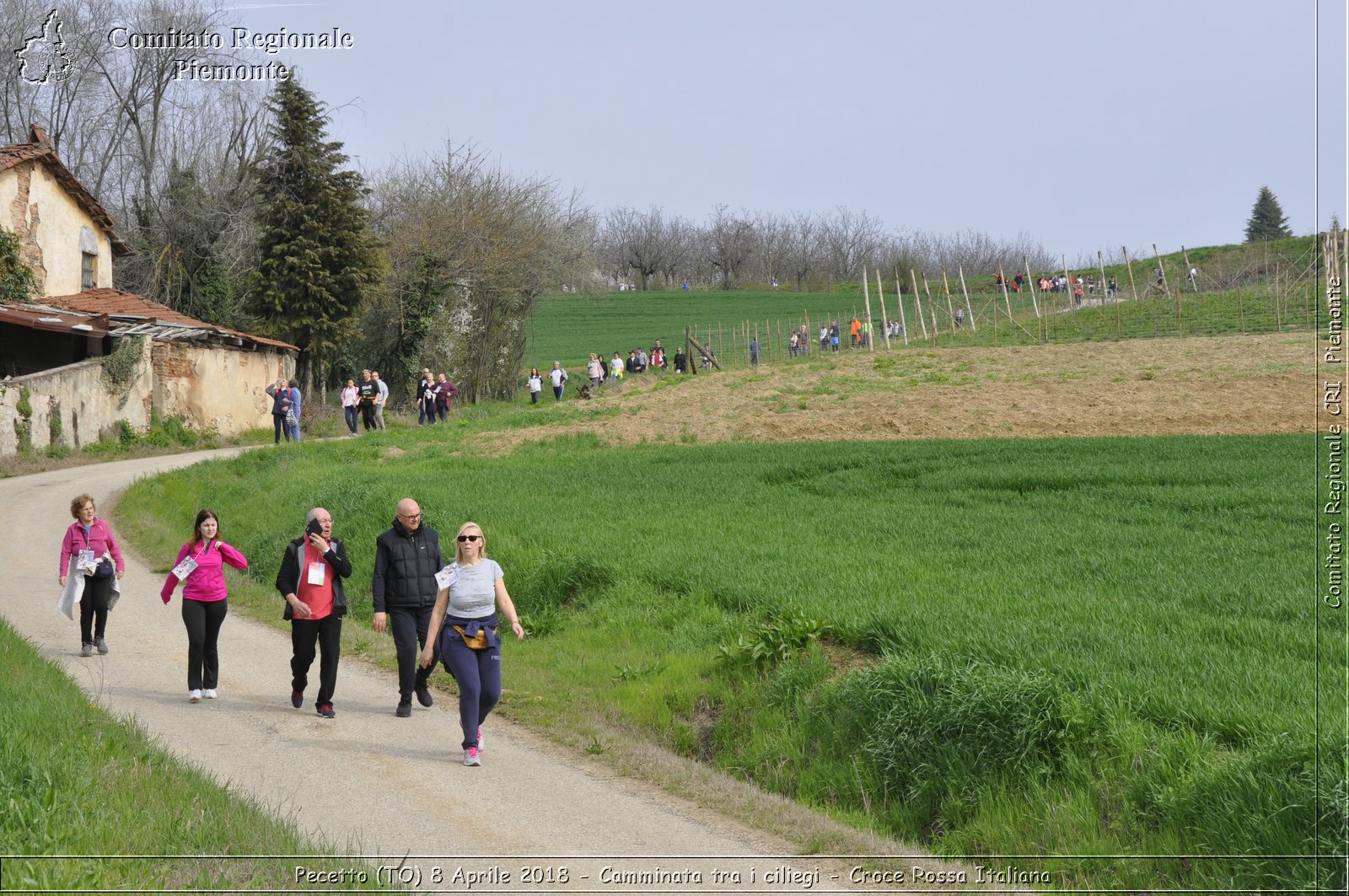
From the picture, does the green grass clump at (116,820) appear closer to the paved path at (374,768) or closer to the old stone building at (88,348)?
the paved path at (374,768)

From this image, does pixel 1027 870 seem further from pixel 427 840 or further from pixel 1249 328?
pixel 1249 328

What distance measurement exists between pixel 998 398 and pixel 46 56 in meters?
43.2

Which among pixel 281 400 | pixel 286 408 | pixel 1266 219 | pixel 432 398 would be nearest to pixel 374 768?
Answer: pixel 286 408

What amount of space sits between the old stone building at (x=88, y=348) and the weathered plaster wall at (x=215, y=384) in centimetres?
4

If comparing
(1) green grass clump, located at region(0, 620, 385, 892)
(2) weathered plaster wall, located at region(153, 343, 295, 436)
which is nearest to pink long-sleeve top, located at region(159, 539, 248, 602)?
(1) green grass clump, located at region(0, 620, 385, 892)

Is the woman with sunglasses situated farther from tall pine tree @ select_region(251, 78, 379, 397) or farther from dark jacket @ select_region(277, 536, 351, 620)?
tall pine tree @ select_region(251, 78, 379, 397)

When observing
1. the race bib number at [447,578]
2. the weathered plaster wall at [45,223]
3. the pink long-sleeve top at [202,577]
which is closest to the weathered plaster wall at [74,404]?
the weathered plaster wall at [45,223]

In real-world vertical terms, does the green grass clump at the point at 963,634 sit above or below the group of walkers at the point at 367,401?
below

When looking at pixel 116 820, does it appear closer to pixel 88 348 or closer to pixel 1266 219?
pixel 88 348

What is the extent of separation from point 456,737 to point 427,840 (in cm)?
260

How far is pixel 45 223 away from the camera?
125 feet

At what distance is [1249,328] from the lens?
43.2 metres

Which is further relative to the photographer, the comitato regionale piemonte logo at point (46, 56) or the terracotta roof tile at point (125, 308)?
the comitato regionale piemonte logo at point (46, 56)

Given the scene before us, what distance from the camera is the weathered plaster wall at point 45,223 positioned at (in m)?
36.2
